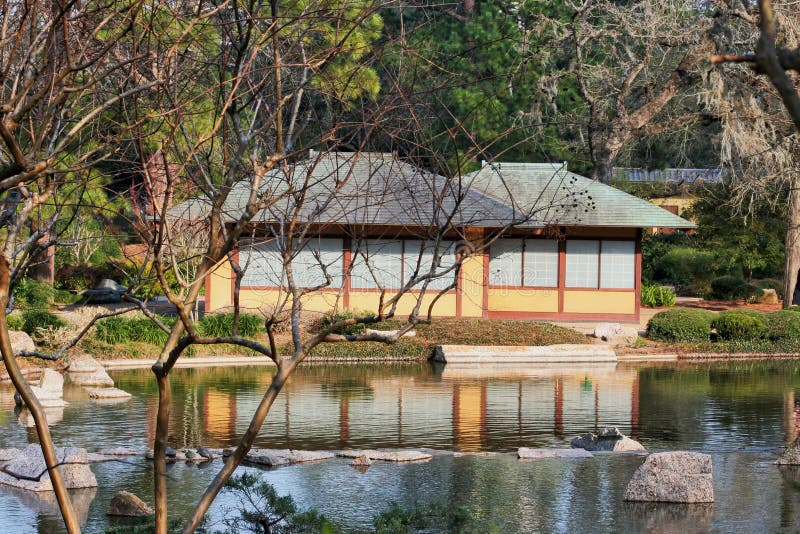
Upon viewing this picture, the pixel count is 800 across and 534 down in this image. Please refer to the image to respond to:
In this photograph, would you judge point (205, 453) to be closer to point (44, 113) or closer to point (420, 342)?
point (44, 113)

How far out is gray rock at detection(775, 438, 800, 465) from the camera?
1241 centimetres

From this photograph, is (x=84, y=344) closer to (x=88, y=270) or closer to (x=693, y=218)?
(x=88, y=270)

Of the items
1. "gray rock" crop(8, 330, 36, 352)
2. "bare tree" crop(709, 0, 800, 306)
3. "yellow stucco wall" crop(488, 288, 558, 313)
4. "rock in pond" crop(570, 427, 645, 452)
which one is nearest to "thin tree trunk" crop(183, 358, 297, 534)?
"rock in pond" crop(570, 427, 645, 452)

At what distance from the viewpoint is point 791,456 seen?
12477mm

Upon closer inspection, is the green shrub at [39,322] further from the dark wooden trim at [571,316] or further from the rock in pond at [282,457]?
the dark wooden trim at [571,316]

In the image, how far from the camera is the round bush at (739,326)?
27875 millimetres

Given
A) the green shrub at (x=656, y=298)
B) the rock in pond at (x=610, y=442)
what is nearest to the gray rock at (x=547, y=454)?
the rock in pond at (x=610, y=442)

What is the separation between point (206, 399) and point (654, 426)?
748cm

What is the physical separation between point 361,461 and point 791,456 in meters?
4.95

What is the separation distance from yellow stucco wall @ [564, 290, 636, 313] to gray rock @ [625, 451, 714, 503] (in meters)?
21.2

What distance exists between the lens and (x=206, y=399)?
18516 millimetres

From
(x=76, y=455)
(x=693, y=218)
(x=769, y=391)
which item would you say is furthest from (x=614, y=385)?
(x=693, y=218)

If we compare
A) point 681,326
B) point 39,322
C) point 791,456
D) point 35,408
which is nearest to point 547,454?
point 791,456

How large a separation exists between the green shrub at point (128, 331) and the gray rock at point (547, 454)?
1270cm
